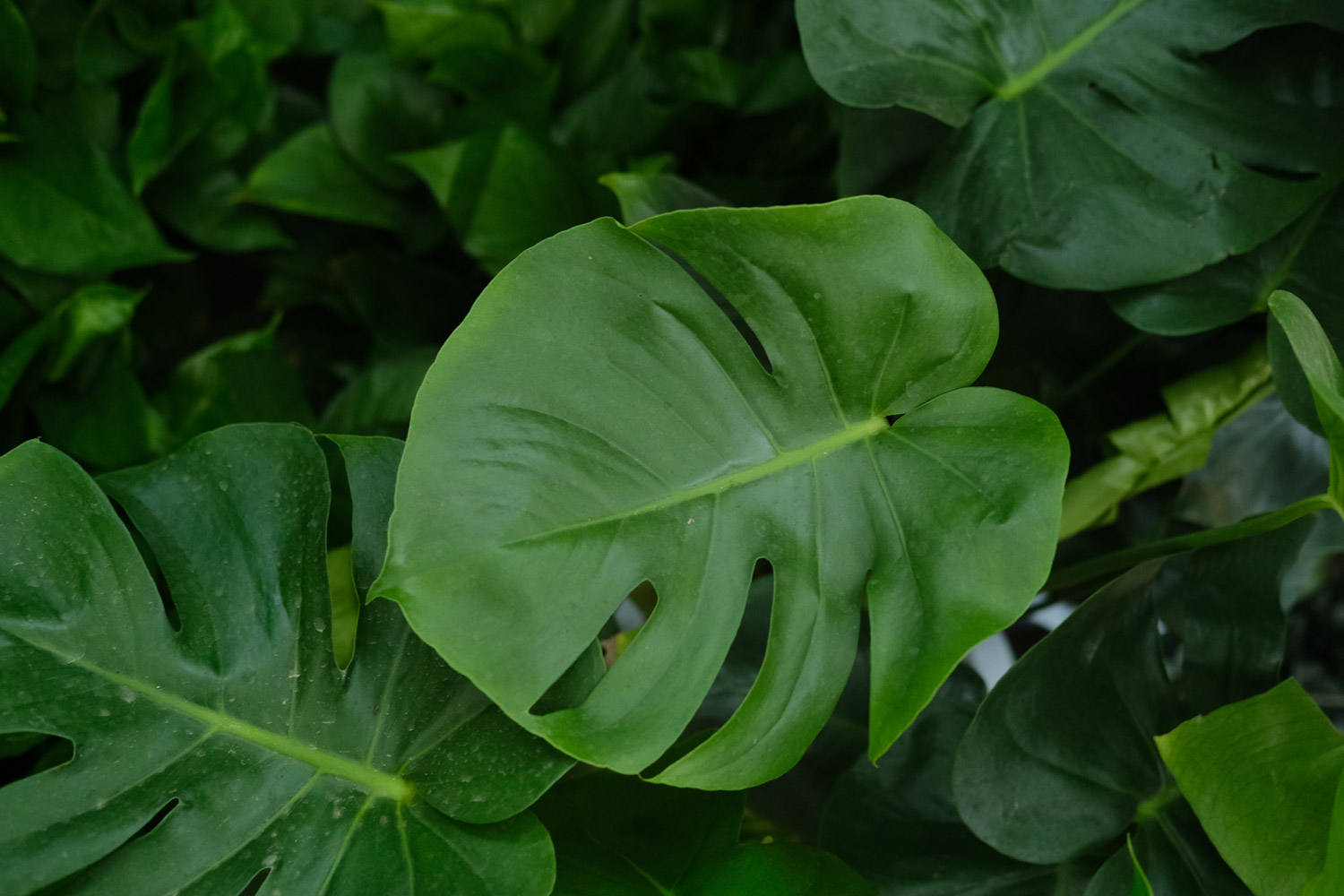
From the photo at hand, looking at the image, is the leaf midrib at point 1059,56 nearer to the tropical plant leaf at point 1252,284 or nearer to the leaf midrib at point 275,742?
the tropical plant leaf at point 1252,284

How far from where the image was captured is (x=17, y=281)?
0.98 m

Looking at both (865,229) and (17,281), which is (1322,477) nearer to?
(865,229)

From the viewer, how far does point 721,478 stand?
610 millimetres

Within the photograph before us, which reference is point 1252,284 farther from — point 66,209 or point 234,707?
point 66,209

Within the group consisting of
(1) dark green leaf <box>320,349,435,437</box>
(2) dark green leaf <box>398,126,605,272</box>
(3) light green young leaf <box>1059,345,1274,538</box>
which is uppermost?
(2) dark green leaf <box>398,126,605,272</box>

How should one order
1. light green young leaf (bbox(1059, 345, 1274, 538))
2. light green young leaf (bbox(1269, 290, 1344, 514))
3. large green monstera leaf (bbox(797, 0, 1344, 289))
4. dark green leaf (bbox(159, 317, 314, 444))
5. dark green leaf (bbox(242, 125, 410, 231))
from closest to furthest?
light green young leaf (bbox(1269, 290, 1344, 514)) < large green monstera leaf (bbox(797, 0, 1344, 289)) < light green young leaf (bbox(1059, 345, 1274, 538)) < dark green leaf (bbox(159, 317, 314, 444)) < dark green leaf (bbox(242, 125, 410, 231))

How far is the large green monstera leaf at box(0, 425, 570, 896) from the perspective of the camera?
1.96 feet

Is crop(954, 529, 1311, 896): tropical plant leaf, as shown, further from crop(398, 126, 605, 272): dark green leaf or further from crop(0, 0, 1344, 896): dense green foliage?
crop(398, 126, 605, 272): dark green leaf

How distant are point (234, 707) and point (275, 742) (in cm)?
4

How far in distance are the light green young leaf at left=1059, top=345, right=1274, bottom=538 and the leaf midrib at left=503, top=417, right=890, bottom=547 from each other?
0.32 metres

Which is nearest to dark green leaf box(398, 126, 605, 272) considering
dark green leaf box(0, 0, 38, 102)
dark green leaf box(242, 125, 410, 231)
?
dark green leaf box(242, 125, 410, 231)

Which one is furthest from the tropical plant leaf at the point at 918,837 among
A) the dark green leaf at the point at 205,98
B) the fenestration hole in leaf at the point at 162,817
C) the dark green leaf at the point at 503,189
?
the dark green leaf at the point at 205,98

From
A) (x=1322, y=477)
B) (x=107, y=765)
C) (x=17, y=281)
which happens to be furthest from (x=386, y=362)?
(x=1322, y=477)

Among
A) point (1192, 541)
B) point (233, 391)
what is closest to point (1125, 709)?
point (1192, 541)
